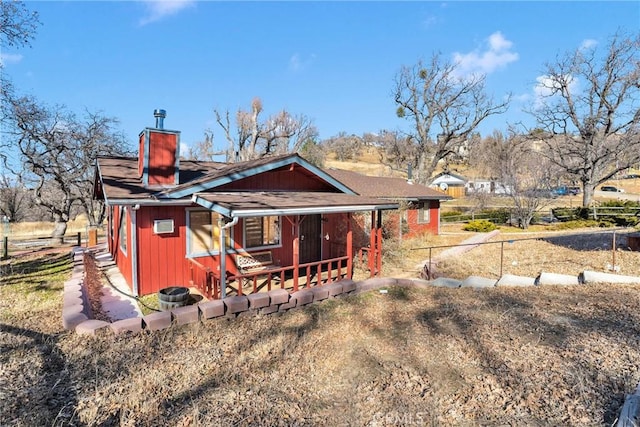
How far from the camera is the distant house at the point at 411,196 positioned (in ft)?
60.4

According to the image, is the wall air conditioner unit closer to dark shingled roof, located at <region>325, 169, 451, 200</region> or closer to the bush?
dark shingled roof, located at <region>325, 169, 451, 200</region>

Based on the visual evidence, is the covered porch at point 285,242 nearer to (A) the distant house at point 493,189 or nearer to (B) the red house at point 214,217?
(B) the red house at point 214,217

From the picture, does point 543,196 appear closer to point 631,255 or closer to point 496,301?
point 631,255

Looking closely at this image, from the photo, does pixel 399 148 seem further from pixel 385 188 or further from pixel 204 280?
pixel 204 280

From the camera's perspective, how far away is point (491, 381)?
4.00m

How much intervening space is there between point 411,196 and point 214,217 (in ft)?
40.5

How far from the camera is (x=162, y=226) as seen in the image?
8.16m

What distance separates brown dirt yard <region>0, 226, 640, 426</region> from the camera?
343cm

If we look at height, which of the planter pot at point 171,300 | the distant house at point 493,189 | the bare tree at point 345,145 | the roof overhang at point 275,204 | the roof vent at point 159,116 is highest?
the bare tree at point 345,145

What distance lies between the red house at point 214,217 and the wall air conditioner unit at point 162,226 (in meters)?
0.02

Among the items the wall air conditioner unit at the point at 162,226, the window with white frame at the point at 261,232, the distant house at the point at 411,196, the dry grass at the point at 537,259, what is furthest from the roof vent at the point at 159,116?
the distant house at the point at 411,196

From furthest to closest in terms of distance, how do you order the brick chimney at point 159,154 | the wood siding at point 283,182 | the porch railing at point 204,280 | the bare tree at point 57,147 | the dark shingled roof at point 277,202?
the bare tree at point 57,147
the wood siding at point 283,182
the brick chimney at point 159,154
the porch railing at point 204,280
the dark shingled roof at point 277,202

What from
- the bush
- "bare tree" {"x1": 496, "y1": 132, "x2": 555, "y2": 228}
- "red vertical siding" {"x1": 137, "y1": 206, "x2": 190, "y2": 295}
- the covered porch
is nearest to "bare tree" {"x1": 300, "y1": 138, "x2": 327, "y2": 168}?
"bare tree" {"x1": 496, "y1": 132, "x2": 555, "y2": 228}

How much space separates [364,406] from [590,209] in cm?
2703
